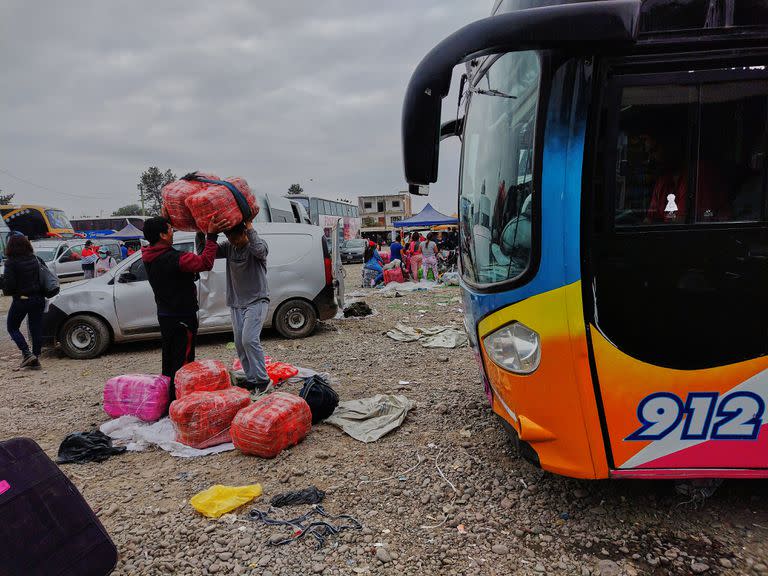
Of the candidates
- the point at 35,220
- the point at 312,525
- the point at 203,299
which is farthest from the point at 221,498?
the point at 35,220

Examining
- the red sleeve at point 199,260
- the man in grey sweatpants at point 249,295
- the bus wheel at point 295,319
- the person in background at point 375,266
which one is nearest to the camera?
the red sleeve at point 199,260

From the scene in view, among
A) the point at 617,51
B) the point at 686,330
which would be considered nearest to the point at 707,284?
the point at 686,330

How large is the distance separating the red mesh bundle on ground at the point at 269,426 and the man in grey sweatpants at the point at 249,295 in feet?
4.08

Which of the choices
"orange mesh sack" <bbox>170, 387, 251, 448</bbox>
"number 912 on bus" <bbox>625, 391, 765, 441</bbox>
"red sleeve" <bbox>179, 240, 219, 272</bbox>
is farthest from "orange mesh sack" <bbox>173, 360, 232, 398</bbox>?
"number 912 on bus" <bbox>625, 391, 765, 441</bbox>

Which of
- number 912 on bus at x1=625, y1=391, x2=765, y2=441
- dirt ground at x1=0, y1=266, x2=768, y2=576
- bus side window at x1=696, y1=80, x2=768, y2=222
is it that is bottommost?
dirt ground at x1=0, y1=266, x2=768, y2=576

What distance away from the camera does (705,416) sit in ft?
7.24

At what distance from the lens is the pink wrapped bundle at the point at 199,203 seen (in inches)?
144

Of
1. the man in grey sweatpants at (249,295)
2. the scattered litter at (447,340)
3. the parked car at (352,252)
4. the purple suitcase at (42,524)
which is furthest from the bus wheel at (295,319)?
the parked car at (352,252)

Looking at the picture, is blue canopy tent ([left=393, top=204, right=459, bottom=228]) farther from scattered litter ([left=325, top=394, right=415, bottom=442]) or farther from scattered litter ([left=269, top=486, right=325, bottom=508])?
scattered litter ([left=269, top=486, right=325, bottom=508])

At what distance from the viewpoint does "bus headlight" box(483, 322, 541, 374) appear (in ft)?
7.61

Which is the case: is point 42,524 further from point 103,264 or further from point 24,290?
point 103,264

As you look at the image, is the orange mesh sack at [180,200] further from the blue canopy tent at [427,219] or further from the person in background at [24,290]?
the blue canopy tent at [427,219]

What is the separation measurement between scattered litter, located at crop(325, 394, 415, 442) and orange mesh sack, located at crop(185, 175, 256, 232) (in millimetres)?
1957

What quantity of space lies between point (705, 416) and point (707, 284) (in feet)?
2.13
